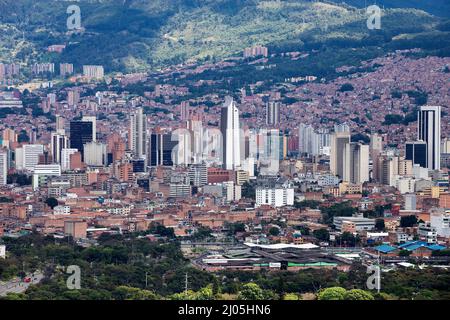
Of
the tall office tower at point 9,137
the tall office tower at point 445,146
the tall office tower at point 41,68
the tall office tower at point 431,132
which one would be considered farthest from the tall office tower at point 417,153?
the tall office tower at point 41,68

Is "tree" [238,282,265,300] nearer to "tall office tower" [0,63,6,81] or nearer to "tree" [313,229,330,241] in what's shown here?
"tree" [313,229,330,241]

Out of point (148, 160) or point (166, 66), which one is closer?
point (148, 160)

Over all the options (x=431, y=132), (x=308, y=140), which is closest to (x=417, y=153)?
(x=431, y=132)

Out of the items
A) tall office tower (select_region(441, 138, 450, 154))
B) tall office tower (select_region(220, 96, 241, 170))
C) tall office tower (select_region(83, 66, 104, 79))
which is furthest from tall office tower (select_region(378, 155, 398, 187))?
tall office tower (select_region(83, 66, 104, 79))

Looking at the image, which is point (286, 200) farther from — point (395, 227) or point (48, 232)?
point (48, 232)

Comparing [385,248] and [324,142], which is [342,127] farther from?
[385,248]
